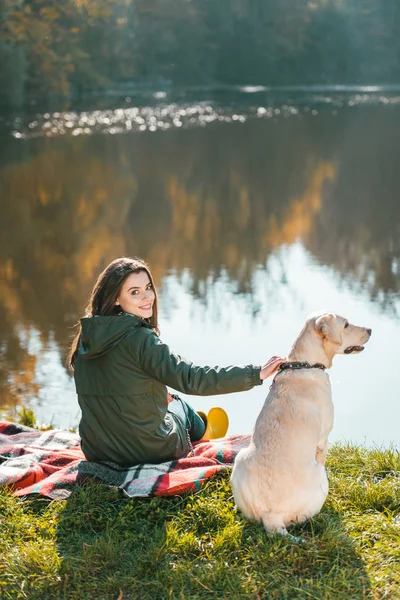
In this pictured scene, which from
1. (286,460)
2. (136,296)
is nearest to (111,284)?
(136,296)

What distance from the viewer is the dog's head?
339 cm

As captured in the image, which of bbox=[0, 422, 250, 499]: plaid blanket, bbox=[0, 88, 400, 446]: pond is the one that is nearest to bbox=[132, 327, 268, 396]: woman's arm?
bbox=[0, 422, 250, 499]: plaid blanket

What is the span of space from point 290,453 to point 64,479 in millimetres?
1163

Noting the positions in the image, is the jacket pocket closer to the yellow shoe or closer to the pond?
the yellow shoe

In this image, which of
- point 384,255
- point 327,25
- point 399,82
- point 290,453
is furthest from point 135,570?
point 327,25

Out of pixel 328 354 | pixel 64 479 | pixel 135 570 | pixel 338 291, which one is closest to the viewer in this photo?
pixel 135 570

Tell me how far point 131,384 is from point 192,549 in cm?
81

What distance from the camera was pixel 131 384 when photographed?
3688mm

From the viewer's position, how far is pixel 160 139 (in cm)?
2173

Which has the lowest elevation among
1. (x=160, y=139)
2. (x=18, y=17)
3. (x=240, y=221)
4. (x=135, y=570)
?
(x=135, y=570)

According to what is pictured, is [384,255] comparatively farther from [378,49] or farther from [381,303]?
[378,49]

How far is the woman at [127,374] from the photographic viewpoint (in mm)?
3609

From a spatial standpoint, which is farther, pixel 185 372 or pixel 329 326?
pixel 185 372

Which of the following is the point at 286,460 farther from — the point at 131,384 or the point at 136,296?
the point at 136,296
